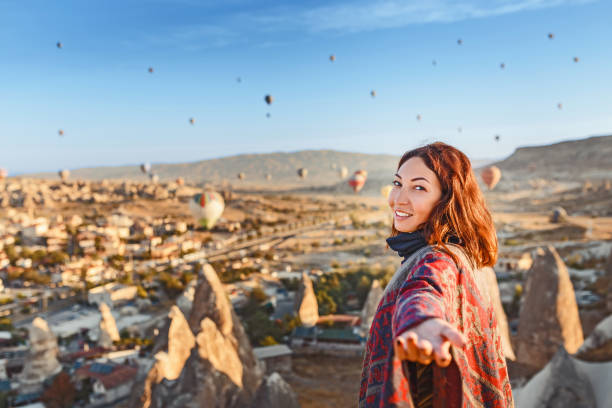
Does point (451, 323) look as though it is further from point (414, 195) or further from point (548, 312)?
point (548, 312)

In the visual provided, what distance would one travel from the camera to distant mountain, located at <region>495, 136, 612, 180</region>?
57531mm

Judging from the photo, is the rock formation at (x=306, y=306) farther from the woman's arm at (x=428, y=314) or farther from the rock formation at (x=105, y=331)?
the woman's arm at (x=428, y=314)

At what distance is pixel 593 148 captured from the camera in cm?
6412

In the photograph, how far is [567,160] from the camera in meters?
64.8

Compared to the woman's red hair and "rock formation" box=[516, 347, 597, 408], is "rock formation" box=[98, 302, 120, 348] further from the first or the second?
the woman's red hair

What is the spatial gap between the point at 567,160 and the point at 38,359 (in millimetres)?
70300

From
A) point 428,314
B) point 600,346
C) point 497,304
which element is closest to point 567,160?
point 497,304

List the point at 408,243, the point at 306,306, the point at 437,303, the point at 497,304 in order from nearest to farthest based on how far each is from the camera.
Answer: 1. the point at 437,303
2. the point at 408,243
3. the point at 497,304
4. the point at 306,306

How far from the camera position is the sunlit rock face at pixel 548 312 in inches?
312

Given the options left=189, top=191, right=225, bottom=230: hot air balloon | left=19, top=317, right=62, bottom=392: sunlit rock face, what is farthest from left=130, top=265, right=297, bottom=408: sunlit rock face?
left=189, top=191, right=225, bottom=230: hot air balloon

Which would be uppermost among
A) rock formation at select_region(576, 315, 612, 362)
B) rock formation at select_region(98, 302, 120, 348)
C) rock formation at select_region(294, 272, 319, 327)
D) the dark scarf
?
the dark scarf

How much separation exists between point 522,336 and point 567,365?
150 inches

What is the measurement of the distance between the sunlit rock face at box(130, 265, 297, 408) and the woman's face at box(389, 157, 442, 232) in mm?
4643

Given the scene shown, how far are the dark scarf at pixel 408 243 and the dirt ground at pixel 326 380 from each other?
7857mm
